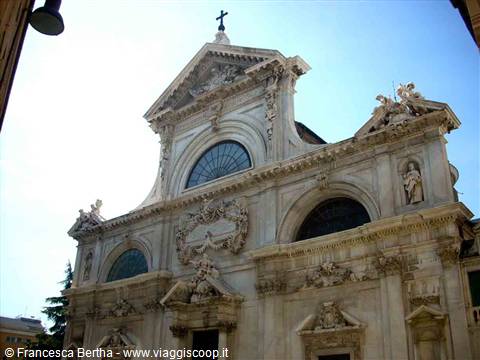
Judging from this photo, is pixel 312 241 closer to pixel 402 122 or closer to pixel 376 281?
pixel 376 281

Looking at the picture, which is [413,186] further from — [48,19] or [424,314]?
[48,19]

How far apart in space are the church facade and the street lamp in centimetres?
1048

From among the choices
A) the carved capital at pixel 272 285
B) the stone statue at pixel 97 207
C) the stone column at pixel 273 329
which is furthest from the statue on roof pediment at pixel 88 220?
the stone column at pixel 273 329

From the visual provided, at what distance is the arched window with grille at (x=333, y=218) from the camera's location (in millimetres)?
15375

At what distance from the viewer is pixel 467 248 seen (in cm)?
1268

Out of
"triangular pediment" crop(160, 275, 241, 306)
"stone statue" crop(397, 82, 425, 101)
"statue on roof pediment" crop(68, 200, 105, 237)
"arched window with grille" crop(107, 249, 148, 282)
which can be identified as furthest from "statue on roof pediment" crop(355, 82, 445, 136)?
"statue on roof pediment" crop(68, 200, 105, 237)

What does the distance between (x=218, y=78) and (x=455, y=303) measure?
1276 cm

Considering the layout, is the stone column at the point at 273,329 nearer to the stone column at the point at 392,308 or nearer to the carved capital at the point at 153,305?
the stone column at the point at 392,308

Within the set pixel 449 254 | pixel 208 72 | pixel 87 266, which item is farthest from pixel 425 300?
pixel 87 266

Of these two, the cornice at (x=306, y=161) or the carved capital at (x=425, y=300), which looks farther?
the cornice at (x=306, y=161)

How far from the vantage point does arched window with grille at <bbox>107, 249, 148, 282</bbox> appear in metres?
21.4

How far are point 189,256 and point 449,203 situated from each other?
31.2 feet

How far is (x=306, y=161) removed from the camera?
16359 millimetres

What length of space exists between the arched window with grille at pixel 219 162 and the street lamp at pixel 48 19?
543 inches
